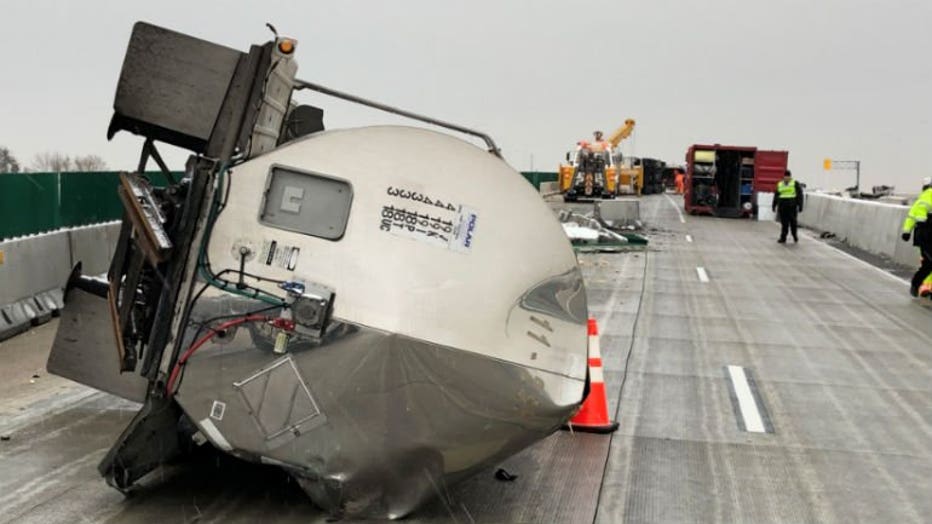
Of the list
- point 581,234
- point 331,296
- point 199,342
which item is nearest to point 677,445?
point 331,296

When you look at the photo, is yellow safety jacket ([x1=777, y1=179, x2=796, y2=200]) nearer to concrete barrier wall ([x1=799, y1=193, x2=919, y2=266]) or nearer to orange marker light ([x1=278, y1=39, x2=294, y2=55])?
concrete barrier wall ([x1=799, y1=193, x2=919, y2=266])

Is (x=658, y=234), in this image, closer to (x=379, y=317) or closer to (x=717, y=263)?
(x=717, y=263)

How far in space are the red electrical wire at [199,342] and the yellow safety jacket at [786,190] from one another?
2336cm

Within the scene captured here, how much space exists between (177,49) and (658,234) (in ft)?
80.5

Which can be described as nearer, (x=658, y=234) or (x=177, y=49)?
(x=177, y=49)

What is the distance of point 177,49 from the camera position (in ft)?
17.5

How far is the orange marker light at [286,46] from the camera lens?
5320mm

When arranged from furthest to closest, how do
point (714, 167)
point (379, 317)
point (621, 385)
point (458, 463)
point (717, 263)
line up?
point (714, 167)
point (717, 263)
point (621, 385)
point (458, 463)
point (379, 317)

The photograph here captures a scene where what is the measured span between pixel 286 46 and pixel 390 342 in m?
1.81

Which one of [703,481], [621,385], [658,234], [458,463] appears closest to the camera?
[458,463]

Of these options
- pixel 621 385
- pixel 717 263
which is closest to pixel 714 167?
pixel 717 263

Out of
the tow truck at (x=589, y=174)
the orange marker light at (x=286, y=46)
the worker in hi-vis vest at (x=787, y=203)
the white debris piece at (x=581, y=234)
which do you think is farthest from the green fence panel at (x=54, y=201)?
the tow truck at (x=589, y=174)

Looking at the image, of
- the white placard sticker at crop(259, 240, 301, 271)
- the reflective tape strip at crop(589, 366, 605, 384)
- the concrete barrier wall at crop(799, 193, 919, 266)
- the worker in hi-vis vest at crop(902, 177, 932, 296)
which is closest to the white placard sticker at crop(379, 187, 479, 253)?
the white placard sticker at crop(259, 240, 301, 271)

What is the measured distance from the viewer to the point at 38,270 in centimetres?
1188
